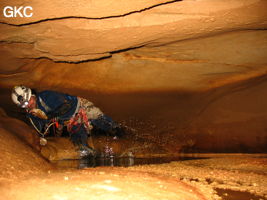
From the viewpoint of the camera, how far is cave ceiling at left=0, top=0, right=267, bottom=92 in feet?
9.62

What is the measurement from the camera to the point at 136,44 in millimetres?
4188

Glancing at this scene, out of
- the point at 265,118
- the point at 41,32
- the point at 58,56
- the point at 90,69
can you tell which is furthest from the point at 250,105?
the point at 41,32

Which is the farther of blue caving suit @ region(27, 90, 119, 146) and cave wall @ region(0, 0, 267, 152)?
blue caving suit @ region(27, 90, 119, 146)

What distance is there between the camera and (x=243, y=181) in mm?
3143

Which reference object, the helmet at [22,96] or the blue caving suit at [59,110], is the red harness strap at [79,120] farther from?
the helmet at [22,96]

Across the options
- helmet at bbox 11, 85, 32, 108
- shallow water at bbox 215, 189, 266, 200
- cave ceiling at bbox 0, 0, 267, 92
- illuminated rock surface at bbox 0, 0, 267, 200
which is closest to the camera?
shallow water at bbox 215, 189, 266, 200

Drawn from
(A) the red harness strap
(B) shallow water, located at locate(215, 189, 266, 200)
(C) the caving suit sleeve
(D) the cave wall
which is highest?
(D) the cave wall

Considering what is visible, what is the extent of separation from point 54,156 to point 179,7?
484cm

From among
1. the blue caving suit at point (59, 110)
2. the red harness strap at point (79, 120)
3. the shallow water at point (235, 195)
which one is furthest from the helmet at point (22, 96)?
the shallow water at point (235, 195)

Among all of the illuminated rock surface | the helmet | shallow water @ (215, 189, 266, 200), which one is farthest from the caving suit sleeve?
shallow water @ (215, 189, 266, 200)

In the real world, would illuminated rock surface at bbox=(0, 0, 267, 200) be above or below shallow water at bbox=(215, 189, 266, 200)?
above

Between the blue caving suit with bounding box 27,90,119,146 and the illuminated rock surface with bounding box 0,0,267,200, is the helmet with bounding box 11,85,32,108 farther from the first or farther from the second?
the illuminated rock surface with bounding box 0,0,267,200

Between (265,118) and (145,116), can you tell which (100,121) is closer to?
(145,116)

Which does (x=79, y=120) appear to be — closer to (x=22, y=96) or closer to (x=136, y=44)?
(x=22, y=96)
